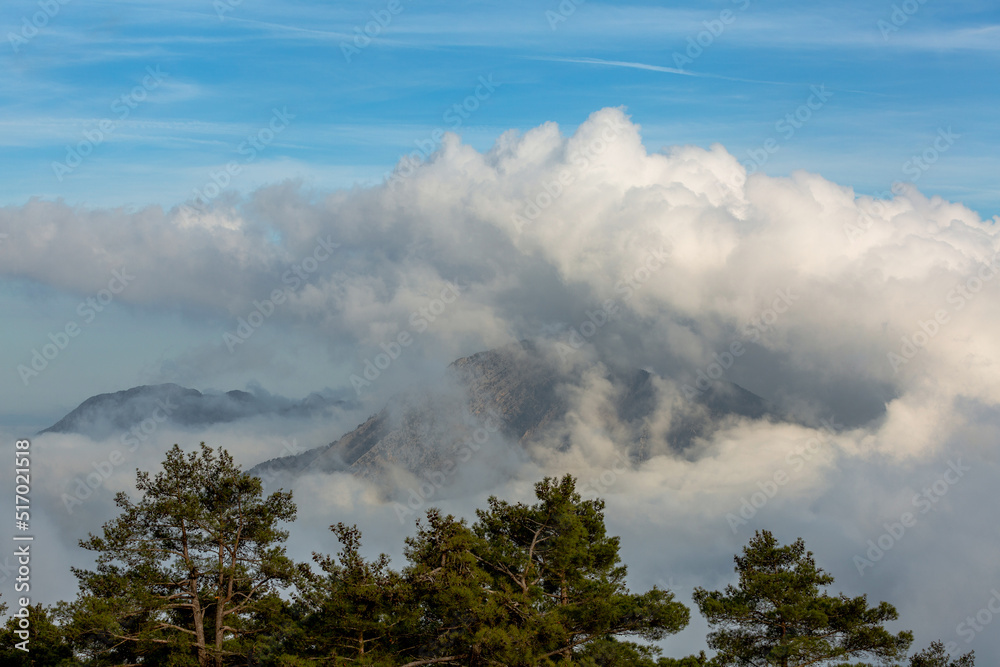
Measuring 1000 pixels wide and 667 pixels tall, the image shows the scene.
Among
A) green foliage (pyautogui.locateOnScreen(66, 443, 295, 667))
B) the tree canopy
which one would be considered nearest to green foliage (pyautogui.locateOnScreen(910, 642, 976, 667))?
the tree canopy

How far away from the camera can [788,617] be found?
4362 cm

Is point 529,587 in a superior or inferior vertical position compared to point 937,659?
superior

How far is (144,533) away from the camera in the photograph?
40781mm

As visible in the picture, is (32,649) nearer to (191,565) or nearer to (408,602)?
(191,565)

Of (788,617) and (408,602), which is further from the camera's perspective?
(788,617)

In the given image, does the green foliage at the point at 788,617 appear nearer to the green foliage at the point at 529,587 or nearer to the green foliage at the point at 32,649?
the green foliage at the point at 529,587

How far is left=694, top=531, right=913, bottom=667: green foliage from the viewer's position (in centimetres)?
4375

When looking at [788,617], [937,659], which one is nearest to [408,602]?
[788,617]

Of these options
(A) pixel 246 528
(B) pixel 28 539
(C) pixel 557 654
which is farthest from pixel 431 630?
(B) pixel 28 539

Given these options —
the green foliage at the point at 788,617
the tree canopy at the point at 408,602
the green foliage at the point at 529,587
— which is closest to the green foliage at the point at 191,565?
the tree canopy at the point at 408,602

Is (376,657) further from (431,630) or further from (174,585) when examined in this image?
(174,585)

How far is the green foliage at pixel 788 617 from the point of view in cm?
4375

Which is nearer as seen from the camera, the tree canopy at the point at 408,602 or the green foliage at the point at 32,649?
the tree canopy at the point at 408,602

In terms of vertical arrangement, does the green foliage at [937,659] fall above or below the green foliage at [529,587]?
below
